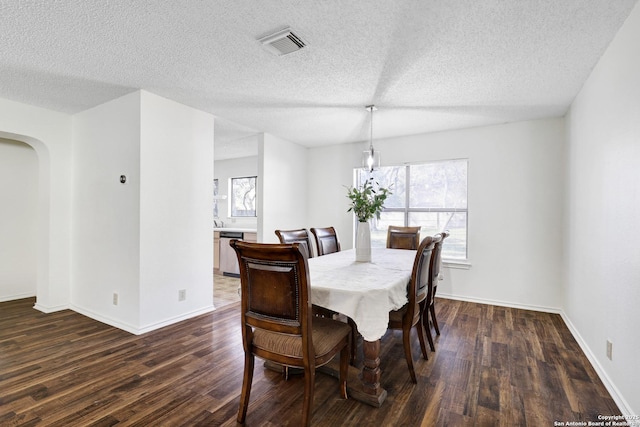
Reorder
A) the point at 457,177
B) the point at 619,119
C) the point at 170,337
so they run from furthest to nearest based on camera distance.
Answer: the point at 457,177, the point at 170,337, the point at 619,119

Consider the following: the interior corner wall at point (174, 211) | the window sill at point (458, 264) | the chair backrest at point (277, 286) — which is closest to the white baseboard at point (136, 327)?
the interior corner wall at point (174, 211)

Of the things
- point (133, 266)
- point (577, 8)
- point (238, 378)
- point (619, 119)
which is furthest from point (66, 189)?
point (619, 119)

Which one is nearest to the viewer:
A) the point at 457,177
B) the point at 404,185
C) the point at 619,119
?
the point at 619,119

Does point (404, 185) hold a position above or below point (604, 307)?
above

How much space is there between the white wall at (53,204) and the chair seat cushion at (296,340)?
3357 mm

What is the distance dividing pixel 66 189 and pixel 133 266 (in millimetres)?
1673

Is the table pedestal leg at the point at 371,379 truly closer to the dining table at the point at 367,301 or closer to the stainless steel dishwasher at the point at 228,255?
the dining table at the point at 367,301

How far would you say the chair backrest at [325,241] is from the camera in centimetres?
338

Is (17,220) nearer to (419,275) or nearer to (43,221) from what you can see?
(43,221)

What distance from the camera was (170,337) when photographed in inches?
113

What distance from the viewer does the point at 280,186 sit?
4.88 metres

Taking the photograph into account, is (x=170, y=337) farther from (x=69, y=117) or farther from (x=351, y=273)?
(x=69, y=117)

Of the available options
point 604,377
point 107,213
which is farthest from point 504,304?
point 107,213

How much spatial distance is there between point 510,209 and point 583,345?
1.79m
